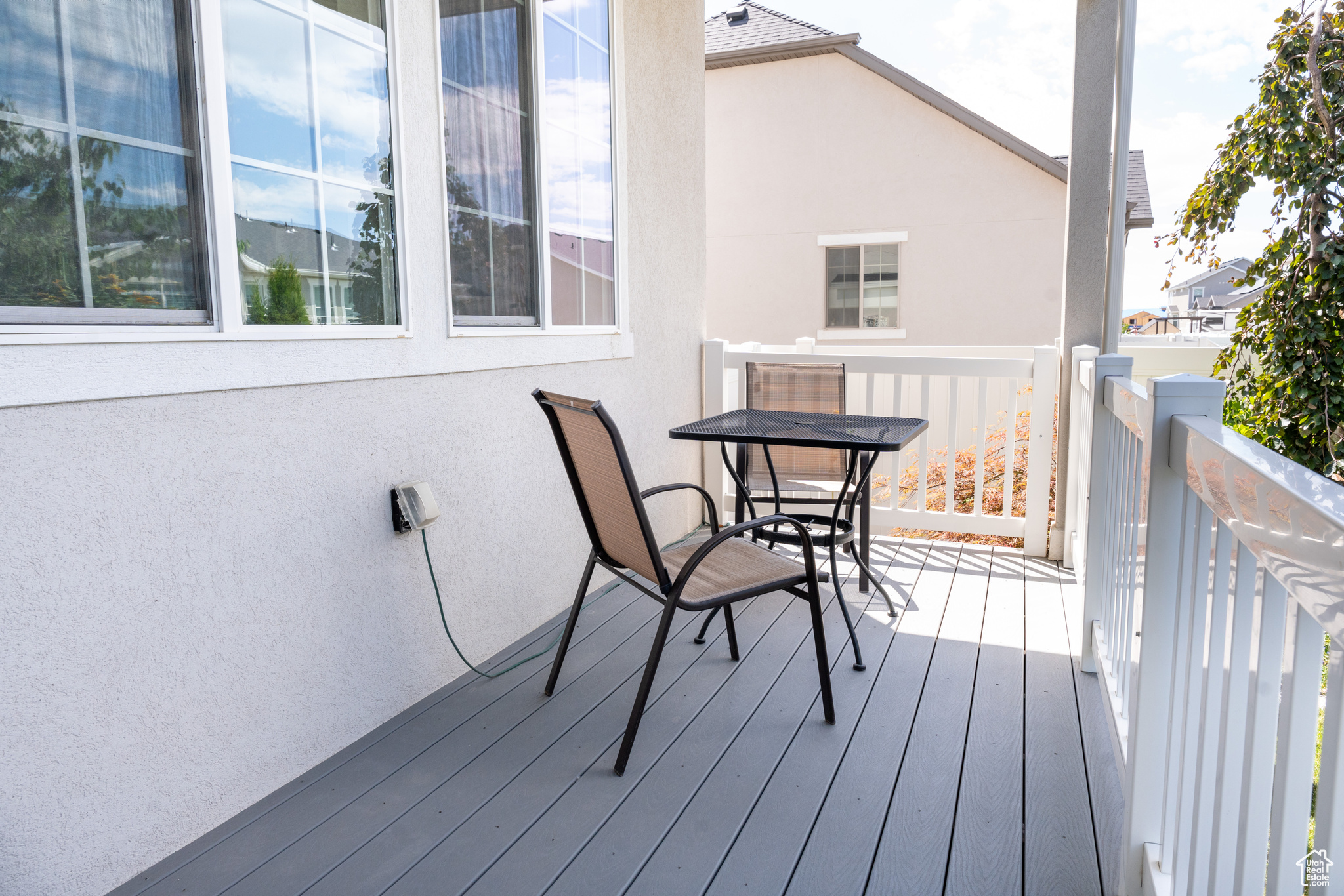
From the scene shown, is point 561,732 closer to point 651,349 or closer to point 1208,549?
point 1208,549

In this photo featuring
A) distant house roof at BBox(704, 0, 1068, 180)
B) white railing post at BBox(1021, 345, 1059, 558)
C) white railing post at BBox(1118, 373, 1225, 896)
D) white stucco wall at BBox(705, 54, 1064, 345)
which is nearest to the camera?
white railing post at BBox(1118, 373, 1225, 896)

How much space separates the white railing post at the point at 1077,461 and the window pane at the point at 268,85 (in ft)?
9.34

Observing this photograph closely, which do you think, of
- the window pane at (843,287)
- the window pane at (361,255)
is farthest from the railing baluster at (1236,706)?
the window pane at (843,287)

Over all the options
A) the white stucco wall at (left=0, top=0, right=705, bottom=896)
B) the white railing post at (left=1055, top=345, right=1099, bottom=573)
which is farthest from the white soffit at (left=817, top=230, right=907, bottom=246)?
the white stucco wall at (left=0, top=0, right=705, bottom=896)

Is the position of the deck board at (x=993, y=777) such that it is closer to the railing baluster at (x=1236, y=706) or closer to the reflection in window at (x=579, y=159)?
the railing baluster at (x=1236, y=706)

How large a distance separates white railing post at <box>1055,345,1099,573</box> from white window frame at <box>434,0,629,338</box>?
6.45ft

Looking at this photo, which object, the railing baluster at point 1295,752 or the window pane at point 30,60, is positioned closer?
the railing baluster at point 1295,752

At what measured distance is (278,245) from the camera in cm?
205

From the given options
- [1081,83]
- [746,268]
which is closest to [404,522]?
[1081,83]

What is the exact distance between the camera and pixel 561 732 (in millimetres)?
2352

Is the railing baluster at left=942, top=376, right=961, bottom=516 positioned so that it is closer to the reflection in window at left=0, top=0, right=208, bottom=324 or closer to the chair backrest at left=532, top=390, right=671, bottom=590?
the chair backrest at left=532, top=390, right=671, bottom=590

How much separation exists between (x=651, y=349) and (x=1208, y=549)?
296cm

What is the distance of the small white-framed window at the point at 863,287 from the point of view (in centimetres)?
957

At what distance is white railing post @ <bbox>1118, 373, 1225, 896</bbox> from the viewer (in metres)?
1.37
